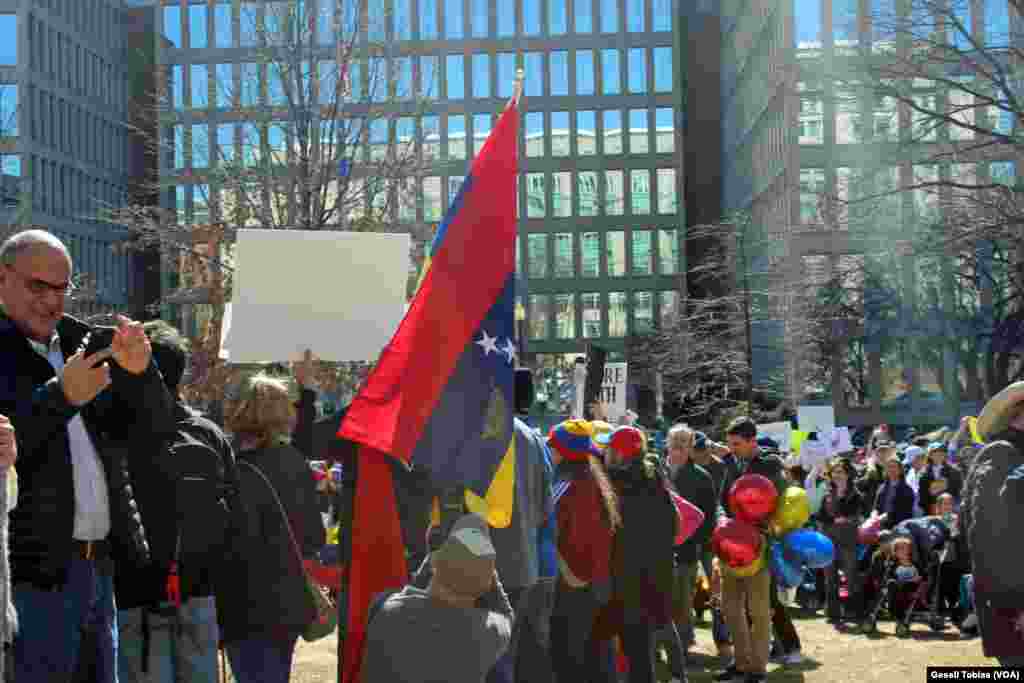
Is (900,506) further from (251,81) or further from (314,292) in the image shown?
(251,81)

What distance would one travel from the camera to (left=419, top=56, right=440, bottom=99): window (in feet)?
83.2

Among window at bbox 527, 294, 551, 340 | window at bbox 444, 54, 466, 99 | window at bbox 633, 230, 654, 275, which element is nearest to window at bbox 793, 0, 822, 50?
window at bbox 633, 230, 654, 275

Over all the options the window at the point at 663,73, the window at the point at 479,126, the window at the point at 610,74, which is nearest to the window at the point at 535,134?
the window at the point at 479,126

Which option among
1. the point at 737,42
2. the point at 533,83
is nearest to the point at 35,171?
→ the point at 533,83

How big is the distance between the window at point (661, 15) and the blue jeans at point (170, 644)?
247 feet

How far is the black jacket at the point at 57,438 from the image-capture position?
4016 millimetres

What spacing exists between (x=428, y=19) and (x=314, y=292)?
71413mm

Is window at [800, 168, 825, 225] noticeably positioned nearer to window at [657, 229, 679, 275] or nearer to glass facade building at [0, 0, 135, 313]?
window at [657, 229, 679, 275]

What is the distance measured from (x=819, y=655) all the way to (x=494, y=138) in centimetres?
712

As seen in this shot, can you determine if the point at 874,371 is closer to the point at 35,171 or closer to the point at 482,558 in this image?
the point at 35,171

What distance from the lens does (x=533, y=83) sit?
78062 mm

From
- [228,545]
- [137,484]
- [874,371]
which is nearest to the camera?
[137,484]

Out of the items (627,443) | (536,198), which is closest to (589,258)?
(536,198)

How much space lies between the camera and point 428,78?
52.9 meters
